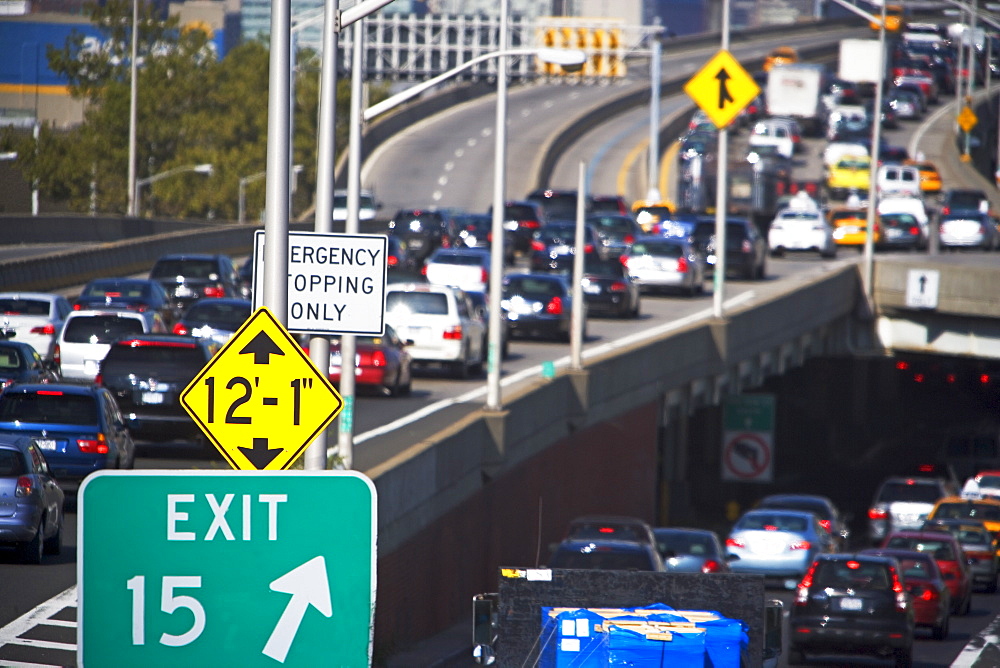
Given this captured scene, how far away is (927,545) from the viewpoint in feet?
94.5

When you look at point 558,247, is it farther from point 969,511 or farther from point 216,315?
point 216,315

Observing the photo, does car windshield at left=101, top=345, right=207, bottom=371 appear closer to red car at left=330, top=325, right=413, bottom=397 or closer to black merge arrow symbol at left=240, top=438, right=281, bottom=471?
red car at left=330, top=325, right=413, bottom=397

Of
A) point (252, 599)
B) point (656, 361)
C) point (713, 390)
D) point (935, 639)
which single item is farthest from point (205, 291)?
point (252, 599)

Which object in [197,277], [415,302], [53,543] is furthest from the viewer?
[197,277]

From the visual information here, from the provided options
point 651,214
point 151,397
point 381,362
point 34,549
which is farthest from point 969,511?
point 651,214

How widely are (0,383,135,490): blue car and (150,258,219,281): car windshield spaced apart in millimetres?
18019

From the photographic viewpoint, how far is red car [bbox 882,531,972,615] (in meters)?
28.4

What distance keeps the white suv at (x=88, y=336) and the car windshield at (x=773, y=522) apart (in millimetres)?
11512

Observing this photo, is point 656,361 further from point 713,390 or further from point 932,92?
point 932,92

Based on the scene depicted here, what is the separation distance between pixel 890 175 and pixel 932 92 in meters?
38.4

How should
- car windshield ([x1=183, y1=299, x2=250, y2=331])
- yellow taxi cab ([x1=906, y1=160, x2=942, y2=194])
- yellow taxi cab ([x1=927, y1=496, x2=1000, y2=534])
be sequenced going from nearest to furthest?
car windshield ([x1=183, y1=299, x2=250, y2=331]), yellow taxi cab ([x1=927, y1=496, x2=1000, y2=534]), yellow taxi cab ([x1=906, y1=160, x2=942, y2=194])

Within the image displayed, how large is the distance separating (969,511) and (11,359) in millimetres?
21139

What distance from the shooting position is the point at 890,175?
7406cm

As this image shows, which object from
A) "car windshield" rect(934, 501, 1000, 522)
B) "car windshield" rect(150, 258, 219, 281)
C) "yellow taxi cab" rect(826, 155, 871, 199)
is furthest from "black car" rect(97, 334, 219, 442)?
"yellow taxi cab" rect(826, 155, 871, 199)
